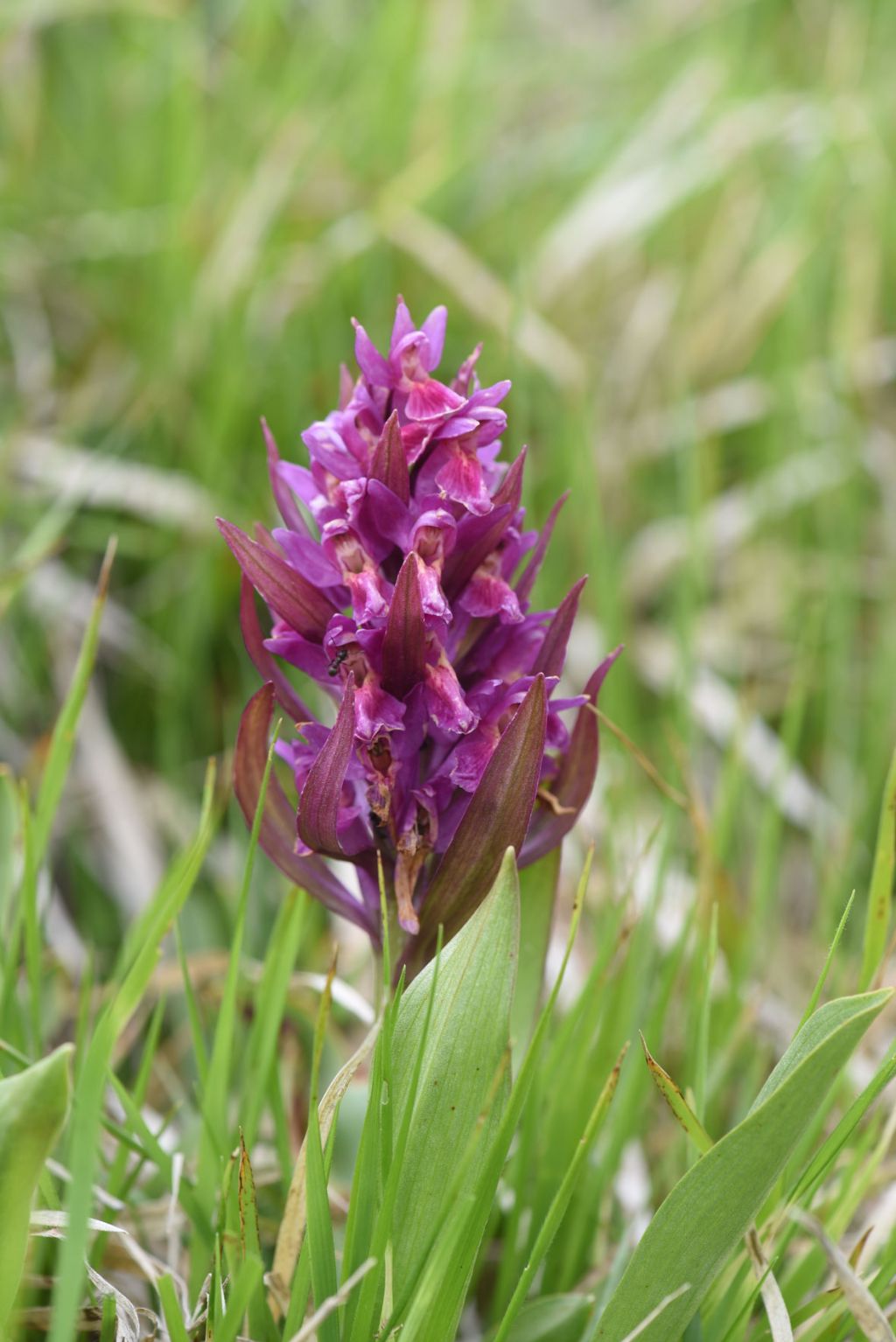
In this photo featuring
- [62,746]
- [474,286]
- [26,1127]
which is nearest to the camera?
[26,1127]

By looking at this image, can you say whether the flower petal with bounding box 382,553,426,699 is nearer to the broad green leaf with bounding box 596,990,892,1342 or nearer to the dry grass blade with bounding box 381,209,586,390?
the broad green leaf with bounding box 596,990,892,1342

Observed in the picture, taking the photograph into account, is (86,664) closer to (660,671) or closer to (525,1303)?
(525,1303)

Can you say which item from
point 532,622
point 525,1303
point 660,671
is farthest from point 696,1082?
point 660,671

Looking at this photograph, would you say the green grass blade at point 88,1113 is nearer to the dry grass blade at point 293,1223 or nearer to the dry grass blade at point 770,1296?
the dry grass blade at point 293,1223

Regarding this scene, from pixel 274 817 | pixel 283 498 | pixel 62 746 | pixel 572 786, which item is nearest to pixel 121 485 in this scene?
pixel 62 746

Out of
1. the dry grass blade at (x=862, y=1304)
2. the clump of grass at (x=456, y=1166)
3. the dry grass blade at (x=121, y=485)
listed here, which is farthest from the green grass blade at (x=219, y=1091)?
the dry grass blade at (x=121, y=485)

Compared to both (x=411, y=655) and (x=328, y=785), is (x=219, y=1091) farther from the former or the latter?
(x=411, y=655)

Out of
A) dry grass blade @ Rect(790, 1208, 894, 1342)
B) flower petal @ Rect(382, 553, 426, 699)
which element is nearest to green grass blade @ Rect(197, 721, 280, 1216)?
flower petal @ Rect(382, 553, 426, 699)
